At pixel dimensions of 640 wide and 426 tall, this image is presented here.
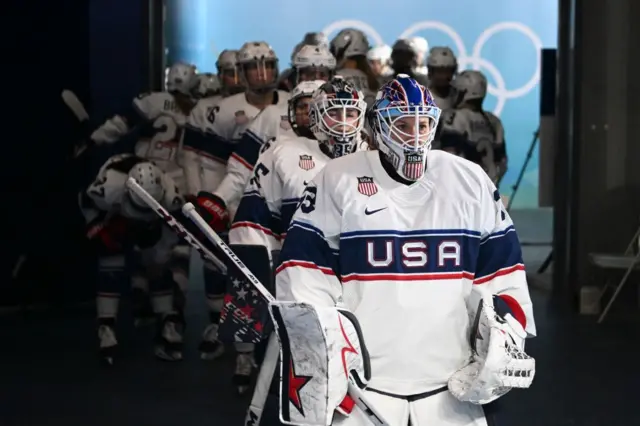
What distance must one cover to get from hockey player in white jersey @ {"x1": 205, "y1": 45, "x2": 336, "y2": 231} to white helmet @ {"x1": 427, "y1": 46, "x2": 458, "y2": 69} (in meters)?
2.34

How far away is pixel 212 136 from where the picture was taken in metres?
7.76

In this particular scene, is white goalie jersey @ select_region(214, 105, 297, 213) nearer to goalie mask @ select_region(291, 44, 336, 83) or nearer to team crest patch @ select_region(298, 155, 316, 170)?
goalie mask @ select_region(291, 44, 336, 83)

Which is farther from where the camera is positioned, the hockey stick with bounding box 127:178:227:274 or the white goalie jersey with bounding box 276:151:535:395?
the hockey stick with bounding box 127:178:227:274

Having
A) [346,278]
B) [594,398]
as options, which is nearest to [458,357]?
[346,278]

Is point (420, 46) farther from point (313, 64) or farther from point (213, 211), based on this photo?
point (213, 211)

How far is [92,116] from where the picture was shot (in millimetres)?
9383

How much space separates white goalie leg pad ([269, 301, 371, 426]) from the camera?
3.14 meters

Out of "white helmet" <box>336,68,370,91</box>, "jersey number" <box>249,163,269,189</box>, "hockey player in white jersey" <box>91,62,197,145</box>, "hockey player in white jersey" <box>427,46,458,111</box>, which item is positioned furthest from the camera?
"hockey player in white jersey" <box>427,46,458,111</box>

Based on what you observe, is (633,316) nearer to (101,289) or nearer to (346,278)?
(101,289)

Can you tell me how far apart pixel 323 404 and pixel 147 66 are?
7.28 m

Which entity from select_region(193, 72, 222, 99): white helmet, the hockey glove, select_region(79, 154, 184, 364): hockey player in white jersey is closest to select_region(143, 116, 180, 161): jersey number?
select_region(79, 154, 184, 364): hockey player in white jersey

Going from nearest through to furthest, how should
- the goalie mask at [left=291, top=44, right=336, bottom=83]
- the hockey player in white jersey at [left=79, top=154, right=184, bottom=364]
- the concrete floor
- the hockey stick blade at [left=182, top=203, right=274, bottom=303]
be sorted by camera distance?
the hockey stick blade at [left=182, top=203, right=274, bottom=303], the concrete floor, the goalie mask at [left=291, top=44, right=336, bottom=83], the hockey player in white jersey at [left=79, top=154, right=184, bottom=364]

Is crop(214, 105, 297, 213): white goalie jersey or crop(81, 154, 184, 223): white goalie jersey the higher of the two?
crop(214, 105, 297, 213): white goalie jersey

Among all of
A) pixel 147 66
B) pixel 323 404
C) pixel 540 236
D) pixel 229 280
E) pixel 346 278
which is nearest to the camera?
pixel 323 404
